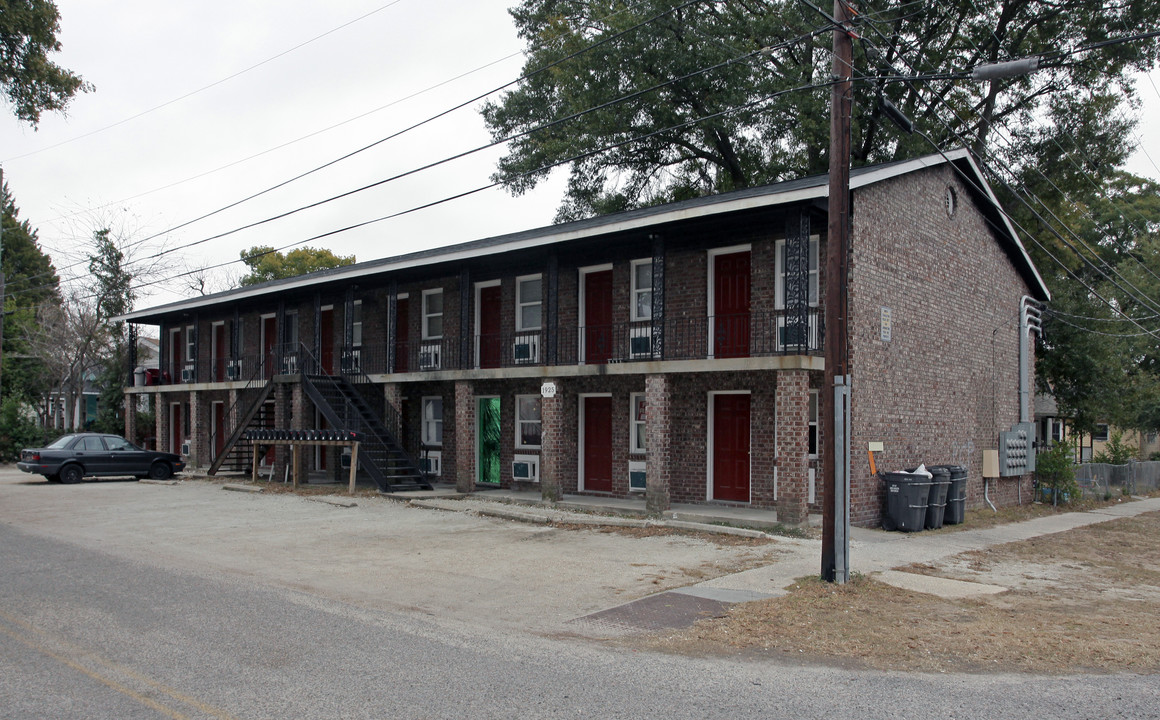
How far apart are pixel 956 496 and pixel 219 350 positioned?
26.3 m

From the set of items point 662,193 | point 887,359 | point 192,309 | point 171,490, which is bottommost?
point 171,490

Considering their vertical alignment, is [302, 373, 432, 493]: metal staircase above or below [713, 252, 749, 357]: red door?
below

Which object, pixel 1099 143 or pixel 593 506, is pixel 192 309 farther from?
pixel 1099 143

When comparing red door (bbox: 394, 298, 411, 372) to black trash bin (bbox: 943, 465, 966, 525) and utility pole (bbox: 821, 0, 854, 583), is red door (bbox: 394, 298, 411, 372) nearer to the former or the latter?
black trash bin (bbox: 943, 465, 966, 525)

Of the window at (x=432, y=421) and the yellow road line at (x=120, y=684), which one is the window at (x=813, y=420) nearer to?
the window at (x=432, y=421)

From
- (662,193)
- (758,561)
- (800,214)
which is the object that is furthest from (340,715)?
(662,193)

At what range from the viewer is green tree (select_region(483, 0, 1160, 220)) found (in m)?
27.6

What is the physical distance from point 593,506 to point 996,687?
11.9m

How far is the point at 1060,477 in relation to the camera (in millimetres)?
23688

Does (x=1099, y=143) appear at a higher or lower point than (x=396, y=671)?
higher

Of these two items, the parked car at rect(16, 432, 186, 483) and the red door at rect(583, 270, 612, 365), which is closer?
the red door at rect(583, 270, 612, 365)

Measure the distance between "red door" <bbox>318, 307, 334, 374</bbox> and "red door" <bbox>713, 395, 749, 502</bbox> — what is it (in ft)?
46.8

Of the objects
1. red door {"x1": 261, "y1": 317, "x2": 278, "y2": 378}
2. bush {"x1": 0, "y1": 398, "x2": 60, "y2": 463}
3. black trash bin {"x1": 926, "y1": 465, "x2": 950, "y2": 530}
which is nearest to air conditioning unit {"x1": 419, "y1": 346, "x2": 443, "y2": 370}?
red door {"x1": 261, "y1": 317, "x2": 278, "y2": 378}

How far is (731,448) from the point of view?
18.4 m
